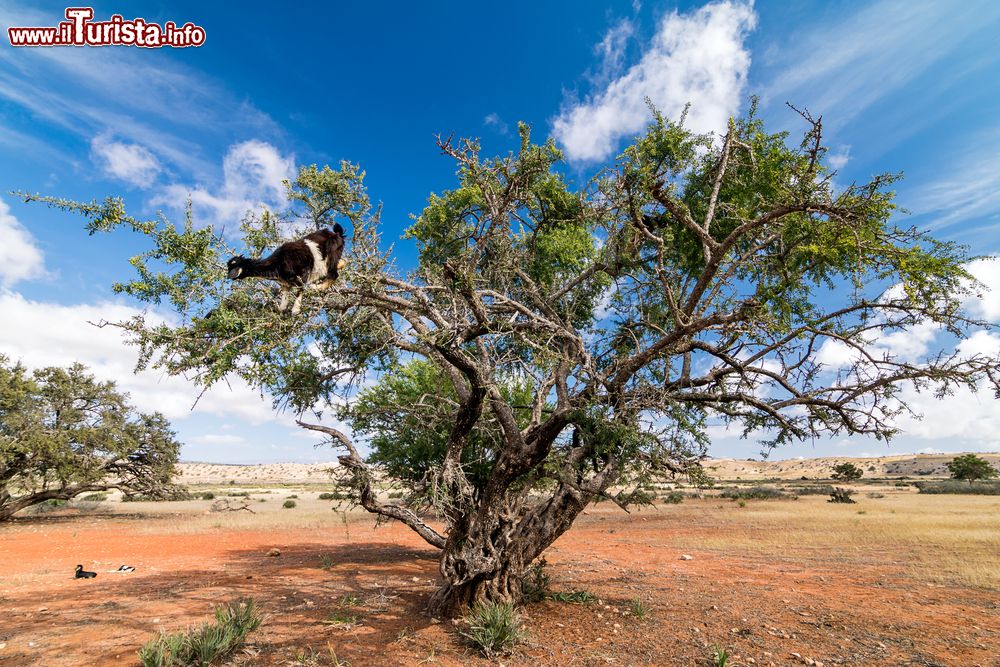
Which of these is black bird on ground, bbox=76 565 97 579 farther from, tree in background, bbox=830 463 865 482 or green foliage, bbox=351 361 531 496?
tree in background, bbox=830 463 865 482

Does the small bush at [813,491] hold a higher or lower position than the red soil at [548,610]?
lower

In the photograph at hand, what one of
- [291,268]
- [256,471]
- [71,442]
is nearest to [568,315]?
[291,268]

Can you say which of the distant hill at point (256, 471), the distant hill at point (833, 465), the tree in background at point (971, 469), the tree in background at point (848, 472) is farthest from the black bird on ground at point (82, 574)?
the distant hill at point (256, 471)

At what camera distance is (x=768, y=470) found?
118000 mm

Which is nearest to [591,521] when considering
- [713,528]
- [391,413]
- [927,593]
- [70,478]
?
[713,528]

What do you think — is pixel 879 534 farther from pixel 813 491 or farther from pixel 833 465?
pixel 833 465

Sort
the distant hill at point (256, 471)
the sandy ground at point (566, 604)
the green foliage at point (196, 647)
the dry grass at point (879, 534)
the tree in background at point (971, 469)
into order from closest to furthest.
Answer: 1. the green foliage at point (196, 647)
2. the sandy ground at point (566, 604)
3. the dry grass at point (879, 534)
4. the tree in background at point (971, 469)
5. the distant hill at point (256, 471)

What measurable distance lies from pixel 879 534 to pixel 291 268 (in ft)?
82.4

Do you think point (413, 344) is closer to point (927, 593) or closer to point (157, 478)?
point (927, 593)

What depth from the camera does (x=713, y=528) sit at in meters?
24.7

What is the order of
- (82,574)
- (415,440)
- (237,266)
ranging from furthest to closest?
(415,440)
(82,574)
(237,266)

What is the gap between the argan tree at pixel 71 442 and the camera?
24422 millimetres

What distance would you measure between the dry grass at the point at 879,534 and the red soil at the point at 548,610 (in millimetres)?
1450

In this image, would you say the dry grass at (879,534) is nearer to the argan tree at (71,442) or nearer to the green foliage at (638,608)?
the green foliage at (638,608)
